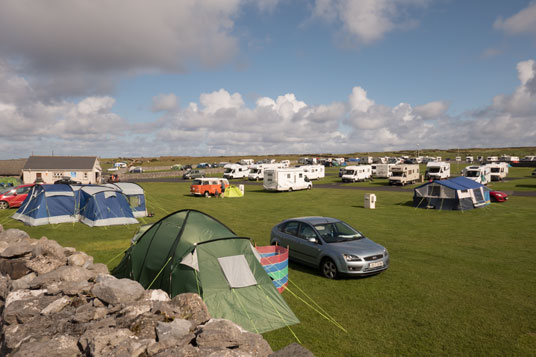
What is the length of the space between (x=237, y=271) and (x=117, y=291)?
7.99 ft

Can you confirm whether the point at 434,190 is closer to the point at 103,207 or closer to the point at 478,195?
the point at 478,195

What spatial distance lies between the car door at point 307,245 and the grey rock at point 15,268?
768cm

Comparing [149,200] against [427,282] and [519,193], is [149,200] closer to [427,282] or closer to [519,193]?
[427,282]

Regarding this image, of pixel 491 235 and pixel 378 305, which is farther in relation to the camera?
pixel 491 235

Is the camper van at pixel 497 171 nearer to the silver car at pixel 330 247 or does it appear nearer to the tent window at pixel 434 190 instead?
the tent window at pixel 434 190

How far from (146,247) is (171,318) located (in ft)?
12.2

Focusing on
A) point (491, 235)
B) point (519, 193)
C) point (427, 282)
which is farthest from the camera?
point (519, 193)

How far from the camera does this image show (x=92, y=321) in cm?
588

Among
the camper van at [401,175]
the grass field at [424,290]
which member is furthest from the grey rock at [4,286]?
the camper van at [401,175]

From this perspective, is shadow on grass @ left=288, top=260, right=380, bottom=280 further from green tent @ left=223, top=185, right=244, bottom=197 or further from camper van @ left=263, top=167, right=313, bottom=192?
camper van @ left=263, top=167, right=313, bottom=192

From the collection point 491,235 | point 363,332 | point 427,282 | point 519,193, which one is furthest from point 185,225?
point 519,193

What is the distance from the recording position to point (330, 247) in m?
10.3

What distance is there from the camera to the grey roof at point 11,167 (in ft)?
190

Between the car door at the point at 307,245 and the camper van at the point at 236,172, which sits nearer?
the car door at the point at 307,245
